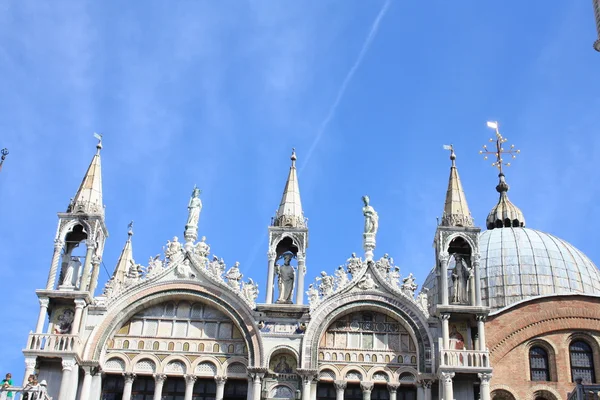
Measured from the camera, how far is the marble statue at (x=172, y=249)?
31453mm

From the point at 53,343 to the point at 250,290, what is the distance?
237 inches

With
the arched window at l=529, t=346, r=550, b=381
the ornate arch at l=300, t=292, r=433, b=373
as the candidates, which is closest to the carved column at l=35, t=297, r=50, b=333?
the ornate arch at l=300, t=292, r=433, b=373

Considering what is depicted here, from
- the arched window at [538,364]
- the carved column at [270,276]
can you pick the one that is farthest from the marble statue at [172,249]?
the arched window at [538,364]

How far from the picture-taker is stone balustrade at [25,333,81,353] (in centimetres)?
2938

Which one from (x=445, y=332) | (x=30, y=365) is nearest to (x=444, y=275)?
(x=445, y=332)

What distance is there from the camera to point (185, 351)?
30359mm

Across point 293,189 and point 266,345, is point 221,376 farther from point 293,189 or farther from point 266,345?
point 293,189

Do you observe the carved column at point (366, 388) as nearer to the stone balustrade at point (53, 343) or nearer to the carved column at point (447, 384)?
the carved column at point (447, 384)

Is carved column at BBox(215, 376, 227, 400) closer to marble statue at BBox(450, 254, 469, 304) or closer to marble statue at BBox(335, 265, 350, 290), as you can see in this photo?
marble statue at BBox(335, 265, 350, 290)

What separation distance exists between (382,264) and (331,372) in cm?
371

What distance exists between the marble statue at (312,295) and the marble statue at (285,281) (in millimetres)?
576

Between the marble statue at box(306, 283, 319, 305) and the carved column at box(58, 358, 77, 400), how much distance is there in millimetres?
7175

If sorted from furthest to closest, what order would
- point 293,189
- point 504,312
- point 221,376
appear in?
point 504,312 → point 293,189 → point 221,376

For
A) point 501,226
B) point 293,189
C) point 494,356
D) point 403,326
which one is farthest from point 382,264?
Result: point 501,226
